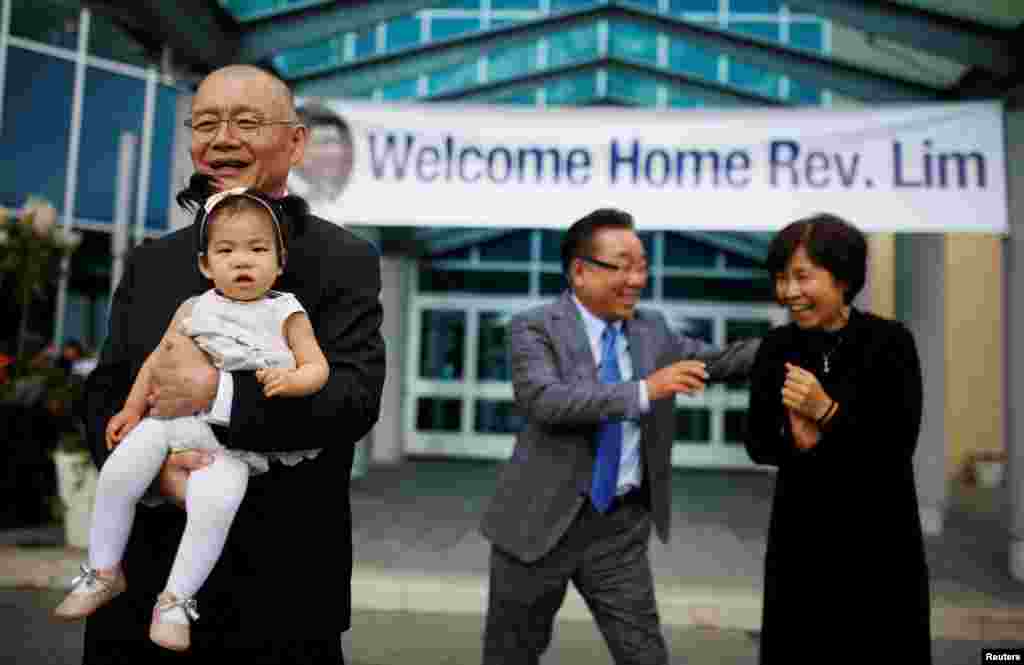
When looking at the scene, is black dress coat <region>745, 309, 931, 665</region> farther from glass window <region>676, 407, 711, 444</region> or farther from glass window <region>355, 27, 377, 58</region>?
glass window <region>676, 407, 711, 444</region>

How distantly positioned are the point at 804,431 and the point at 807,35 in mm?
11405

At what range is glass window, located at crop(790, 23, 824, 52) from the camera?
39.8 ft

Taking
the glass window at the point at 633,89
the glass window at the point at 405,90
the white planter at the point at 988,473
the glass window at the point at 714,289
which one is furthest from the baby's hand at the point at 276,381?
the white planter at the point at 988,473

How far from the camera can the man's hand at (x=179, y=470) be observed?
5.39 feet

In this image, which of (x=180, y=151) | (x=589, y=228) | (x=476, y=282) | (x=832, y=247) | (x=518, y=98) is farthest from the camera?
(x=476, y=282)

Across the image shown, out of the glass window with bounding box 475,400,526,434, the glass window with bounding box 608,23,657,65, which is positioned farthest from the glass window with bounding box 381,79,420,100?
the glass window with bounding box 475,400,526,434

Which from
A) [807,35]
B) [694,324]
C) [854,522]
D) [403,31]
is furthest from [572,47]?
[854,522]

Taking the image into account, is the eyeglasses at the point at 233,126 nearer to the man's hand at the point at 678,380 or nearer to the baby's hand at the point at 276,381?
the baby's hand at the point at 276,381


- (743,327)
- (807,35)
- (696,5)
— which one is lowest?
(743,327)

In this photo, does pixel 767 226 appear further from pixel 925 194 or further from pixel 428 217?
pixel 428 217

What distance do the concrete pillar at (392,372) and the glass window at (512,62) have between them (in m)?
3.52

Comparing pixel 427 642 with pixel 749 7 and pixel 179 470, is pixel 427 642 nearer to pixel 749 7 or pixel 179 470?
pixel 179 470

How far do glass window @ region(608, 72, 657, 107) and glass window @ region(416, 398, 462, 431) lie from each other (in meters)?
5.83

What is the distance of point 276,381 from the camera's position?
159cm
